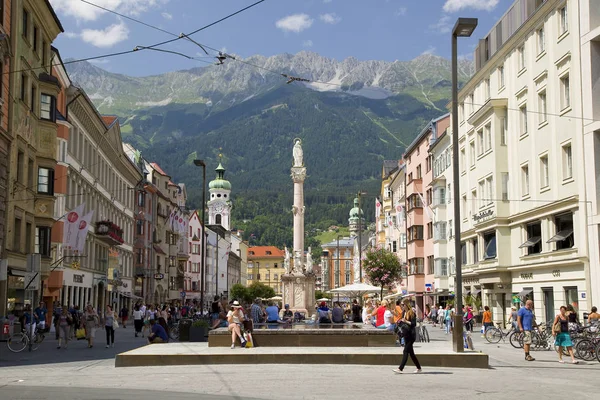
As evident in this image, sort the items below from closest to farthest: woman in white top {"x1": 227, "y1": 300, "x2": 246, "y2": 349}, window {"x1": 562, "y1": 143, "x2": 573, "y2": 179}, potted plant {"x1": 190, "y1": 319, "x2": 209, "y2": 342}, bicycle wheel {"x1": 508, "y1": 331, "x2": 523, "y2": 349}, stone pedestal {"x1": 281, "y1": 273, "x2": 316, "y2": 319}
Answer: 1. woman in white top {"x1": 227, "y1": 300, "x2": 246, "y2": 349}
2. bicycle wheel {"x1": 508, "y1": 331, "x2": 523, "y2": 349}
3. potted plant {"x1": 190, "y1": 319, "x2": 209, "y2": 342}
4. window {"x1": 562, "y1": 143, "x2": 573, "y2": 179}
5. stone pedestal {"x1": 281, "y1": 273, "x2": 316, "y2": 319}

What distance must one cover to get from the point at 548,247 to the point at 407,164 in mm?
42949

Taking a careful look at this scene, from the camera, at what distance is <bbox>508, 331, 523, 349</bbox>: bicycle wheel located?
1152 inches

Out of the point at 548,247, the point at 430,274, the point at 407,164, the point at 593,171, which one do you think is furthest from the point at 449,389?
the point at 407,164

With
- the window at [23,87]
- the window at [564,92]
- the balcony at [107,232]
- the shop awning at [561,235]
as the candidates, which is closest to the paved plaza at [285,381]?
the shop awning at [561,235]

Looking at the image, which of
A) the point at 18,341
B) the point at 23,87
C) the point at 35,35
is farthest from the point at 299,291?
the point at 18,341

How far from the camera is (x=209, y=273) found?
129 meters

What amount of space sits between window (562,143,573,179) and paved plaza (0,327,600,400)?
13.4 metres

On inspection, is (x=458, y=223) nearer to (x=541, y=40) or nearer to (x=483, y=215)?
(x=541, y=40)

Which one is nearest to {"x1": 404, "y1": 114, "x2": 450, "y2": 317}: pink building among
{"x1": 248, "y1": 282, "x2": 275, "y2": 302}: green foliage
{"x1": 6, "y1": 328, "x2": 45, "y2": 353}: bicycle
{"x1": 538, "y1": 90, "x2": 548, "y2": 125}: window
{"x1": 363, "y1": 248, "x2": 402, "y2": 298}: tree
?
{"x1": 363, "y1": 248, "x2": 402, "y2": 298}: tree

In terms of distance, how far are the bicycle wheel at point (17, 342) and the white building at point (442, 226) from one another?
3833 centimetres

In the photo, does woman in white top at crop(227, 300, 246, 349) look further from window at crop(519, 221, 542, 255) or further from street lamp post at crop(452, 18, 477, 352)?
window at crop(519, 221, 542, 255)

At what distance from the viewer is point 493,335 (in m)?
33.6

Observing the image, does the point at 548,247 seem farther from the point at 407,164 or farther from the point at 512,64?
the point at 407,164

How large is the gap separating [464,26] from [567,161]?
14.8 m
